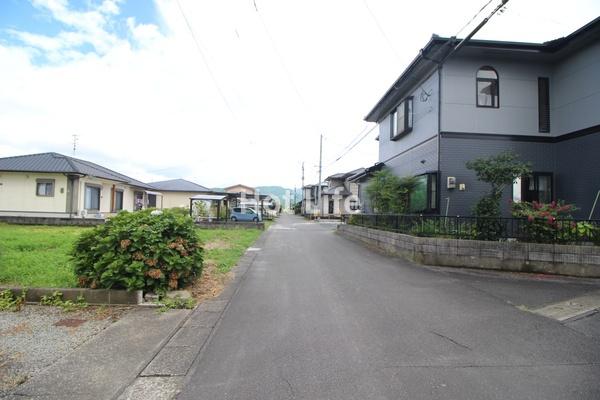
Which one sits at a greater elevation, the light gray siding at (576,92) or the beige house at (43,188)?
the light gray siding at (576,92)

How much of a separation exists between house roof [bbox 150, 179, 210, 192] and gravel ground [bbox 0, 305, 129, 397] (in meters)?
31.1

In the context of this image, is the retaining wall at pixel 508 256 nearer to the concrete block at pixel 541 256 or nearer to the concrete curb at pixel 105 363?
the concrete block at pixel 541 256

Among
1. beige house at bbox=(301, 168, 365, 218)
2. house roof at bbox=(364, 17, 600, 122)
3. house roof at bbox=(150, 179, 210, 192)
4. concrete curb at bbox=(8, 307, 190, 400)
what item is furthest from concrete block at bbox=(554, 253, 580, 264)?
house roof at bbox=(150, 179, 210, 192)

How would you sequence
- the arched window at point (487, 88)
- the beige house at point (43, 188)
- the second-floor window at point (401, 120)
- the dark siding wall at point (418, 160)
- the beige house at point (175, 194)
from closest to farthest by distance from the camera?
1. the arched window at point (487, 88)
2. the dark siding wall at point (418, 160)
3. the second-floor window at point (401, 120)
4. the beige house at point (43, 188)
5. the beige house at point (175, 194)

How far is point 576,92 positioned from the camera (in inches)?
404

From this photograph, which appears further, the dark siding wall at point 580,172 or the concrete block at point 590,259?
the dark siding wall at point 580,172

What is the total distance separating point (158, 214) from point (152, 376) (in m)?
3.25

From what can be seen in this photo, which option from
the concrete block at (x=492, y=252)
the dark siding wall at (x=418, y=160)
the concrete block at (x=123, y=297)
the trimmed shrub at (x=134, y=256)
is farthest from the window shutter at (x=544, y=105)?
the concrete block at (x=123, y=297)

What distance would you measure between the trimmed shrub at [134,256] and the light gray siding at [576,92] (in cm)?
1193

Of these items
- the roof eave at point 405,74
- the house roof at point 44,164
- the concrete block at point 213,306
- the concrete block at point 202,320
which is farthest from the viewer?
the house roof at point 44,164

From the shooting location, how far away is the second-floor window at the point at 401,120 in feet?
43.3

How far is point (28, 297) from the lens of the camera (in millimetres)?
4645

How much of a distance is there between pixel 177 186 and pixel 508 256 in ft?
108

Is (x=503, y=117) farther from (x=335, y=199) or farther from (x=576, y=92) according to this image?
(x=335, y=199)
